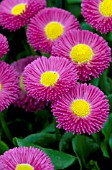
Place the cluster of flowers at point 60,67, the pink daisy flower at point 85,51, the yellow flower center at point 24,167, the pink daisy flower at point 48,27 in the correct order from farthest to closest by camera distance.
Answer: the pink daisy flower at point 48,27
the pink daisy flower at point 85,51
the cluster of flowers at point 60,67
the yellow flower center at point 24,167

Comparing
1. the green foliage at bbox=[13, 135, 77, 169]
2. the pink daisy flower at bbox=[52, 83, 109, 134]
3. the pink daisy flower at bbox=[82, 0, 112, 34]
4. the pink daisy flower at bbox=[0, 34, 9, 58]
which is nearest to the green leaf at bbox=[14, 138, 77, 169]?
the green foliage at bbox=[13, 135, 77, 169]

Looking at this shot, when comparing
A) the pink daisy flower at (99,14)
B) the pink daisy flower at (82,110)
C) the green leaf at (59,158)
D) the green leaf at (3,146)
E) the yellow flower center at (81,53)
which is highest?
the pink daisy flower at (99,14)

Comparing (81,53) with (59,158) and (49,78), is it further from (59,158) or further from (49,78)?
(59,158)

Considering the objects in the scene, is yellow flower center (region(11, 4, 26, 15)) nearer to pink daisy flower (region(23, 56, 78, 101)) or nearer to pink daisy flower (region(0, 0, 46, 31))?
pink daisy flower (region(0, 0, 46, 31))

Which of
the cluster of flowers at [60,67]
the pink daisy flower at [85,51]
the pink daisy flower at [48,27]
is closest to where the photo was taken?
the cluster of flowers at [60,67]

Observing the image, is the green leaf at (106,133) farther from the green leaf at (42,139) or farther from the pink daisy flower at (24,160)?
the pink daisy flower at (24,160)

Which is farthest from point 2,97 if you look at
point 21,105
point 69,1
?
point 69,1

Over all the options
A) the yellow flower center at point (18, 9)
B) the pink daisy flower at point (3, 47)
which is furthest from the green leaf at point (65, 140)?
the yellow flower center at point (18, 9)

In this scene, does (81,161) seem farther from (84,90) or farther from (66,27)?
(66,27)
